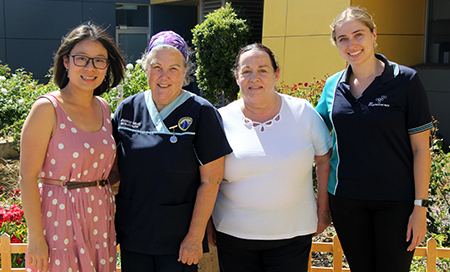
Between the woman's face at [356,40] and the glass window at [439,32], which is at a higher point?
the glass window at [439,32]

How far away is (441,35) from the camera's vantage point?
27.7ft

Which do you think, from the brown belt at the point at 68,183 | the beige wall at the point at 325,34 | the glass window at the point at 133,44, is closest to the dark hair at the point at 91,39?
the brown belt at the point at 68,183

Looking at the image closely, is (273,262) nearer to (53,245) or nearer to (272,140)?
(272,140)

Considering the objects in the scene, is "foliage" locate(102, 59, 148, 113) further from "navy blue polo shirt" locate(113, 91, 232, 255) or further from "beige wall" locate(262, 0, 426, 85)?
"navy blue polo shirt" locate(113, 91, 232, 255)

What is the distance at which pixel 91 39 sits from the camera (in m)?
2.61

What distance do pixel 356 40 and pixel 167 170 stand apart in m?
1.43

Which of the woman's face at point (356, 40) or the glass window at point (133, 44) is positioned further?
the glass window at point (133, 44)

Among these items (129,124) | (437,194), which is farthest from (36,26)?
(437,194)

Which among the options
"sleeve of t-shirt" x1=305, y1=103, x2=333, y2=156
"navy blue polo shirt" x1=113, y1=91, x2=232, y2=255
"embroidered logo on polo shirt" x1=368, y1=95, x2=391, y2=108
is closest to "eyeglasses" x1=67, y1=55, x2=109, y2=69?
"navy blue polo shirt" x1=113, y1=91, x2=232, y2=255

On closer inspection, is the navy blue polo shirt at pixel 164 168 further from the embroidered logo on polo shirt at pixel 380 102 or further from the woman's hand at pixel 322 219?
the embroidered logo on polo shirt at pixel 380 102

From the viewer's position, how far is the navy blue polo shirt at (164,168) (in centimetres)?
246

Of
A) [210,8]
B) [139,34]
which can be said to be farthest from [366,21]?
[139,34]

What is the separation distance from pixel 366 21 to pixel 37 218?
90.4 inches

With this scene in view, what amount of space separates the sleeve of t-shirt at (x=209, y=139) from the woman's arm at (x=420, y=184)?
1.13 meters
